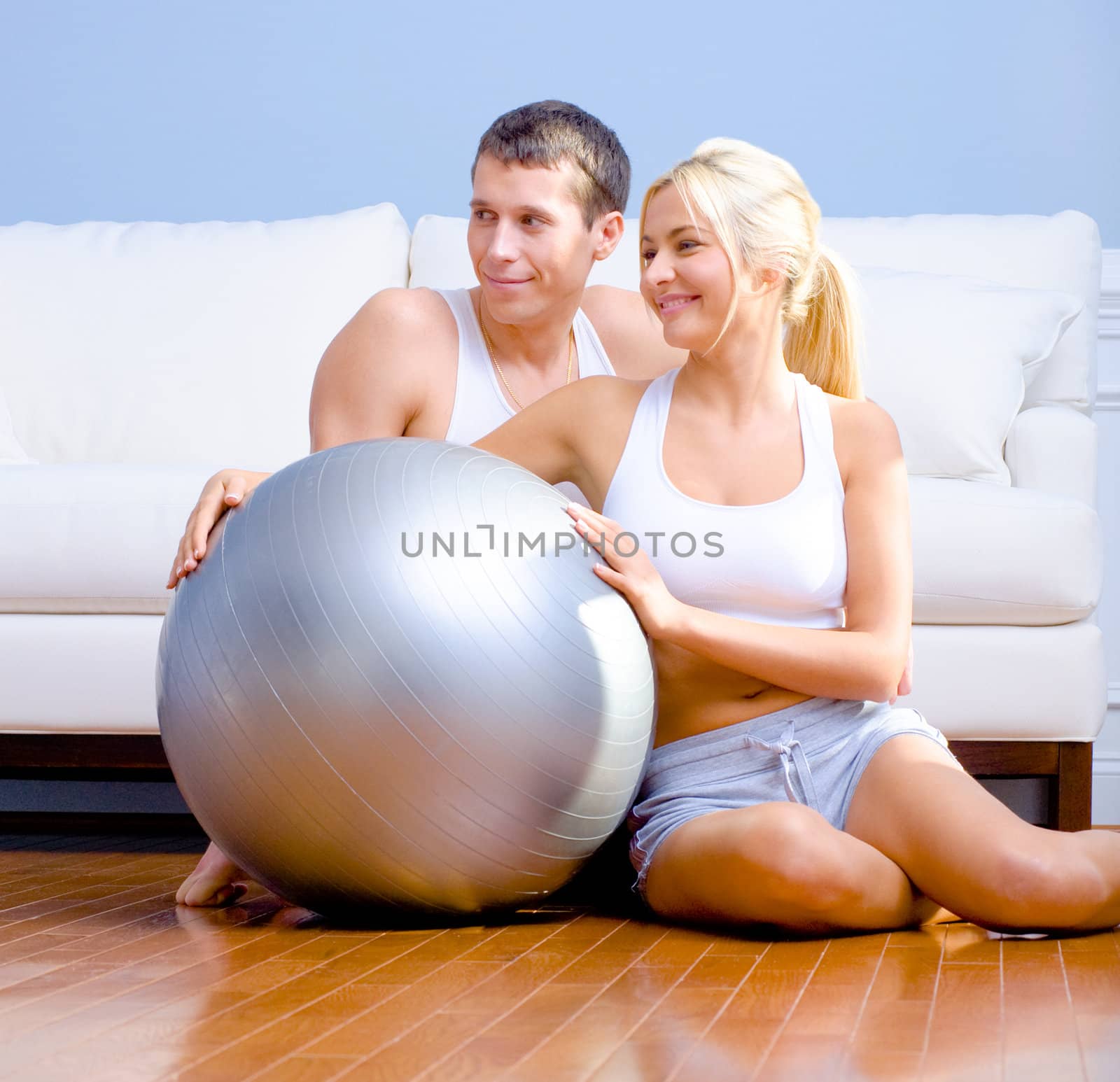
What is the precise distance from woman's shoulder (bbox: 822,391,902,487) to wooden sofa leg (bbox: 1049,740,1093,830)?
0.66 meters

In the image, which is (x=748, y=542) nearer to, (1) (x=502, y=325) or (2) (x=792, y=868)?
(2) (x=792, y=868)

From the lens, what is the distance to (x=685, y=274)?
5.12 feet

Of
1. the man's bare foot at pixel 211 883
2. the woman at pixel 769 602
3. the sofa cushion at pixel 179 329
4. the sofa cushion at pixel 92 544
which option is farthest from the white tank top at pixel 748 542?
the sofa cushion at pixel 179 329

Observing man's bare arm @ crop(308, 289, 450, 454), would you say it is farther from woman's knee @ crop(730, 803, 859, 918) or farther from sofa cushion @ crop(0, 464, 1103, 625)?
woman's knee @ crop(730, 803, 859, 918)

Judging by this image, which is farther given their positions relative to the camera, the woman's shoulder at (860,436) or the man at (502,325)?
the man at (502,325)

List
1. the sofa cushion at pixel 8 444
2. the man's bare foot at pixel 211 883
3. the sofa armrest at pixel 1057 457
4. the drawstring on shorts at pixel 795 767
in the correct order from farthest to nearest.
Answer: the sofa cushion at pixel 8 444, the sofa armrest at pixel 1057 457, the man's bare foot at pixel 211 883, the drawstring on shorts at pixel 795 767

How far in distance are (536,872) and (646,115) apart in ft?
6.69

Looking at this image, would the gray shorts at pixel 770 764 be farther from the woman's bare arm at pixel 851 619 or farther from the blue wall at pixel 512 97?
the blue wall at pixel 512 97

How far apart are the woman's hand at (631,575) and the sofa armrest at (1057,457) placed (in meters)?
1.12

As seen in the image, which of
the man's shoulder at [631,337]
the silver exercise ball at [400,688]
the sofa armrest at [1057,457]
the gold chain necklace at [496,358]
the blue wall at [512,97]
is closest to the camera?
the silver exercise ball at [400,688]

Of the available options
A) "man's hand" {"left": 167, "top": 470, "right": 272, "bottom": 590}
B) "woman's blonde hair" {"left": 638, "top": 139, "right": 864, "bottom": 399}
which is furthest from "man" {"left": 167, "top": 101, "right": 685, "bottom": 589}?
"man's hand" {"left": 167, "top": 470, "right": 272, "bottom": 590}

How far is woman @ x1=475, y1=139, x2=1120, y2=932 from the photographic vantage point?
4.55 ft

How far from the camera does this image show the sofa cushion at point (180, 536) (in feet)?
6.48

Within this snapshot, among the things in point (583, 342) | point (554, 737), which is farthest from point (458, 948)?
point (583, 342)
